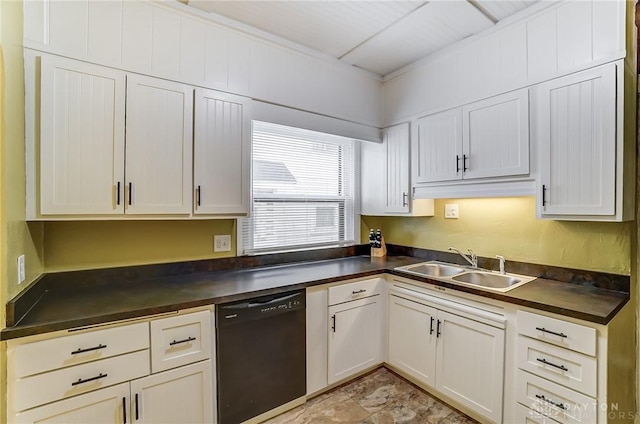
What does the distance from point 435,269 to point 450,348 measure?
0.72 meters

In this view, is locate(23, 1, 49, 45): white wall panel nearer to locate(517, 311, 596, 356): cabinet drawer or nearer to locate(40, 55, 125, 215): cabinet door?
locate(40, 55, 125, 215): cabinet door

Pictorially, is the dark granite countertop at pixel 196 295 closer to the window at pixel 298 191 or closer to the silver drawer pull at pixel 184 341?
the silver drawer pull at pixel 184 341

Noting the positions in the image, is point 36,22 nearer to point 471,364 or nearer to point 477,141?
point 477,141

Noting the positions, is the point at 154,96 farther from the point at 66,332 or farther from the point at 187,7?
the point at 66,332

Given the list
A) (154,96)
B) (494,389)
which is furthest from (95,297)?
(494,389)

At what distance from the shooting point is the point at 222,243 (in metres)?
2.31

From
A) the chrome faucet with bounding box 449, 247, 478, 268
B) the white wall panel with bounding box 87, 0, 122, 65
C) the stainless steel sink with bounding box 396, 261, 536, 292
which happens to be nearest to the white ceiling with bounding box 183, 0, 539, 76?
the white wall panel with bounding box 87, 0, 122, 65

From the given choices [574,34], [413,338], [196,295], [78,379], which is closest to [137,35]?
[196,295]

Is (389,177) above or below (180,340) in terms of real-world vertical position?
above

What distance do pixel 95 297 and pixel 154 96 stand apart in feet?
3.81

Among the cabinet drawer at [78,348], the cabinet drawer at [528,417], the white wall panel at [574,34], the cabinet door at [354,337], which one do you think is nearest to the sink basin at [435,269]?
the cabinet door at [354,337]

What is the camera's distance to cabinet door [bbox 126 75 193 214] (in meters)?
1.71

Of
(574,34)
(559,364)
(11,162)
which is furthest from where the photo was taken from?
(574,34)

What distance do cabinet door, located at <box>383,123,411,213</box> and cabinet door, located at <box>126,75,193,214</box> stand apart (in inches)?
68.4
